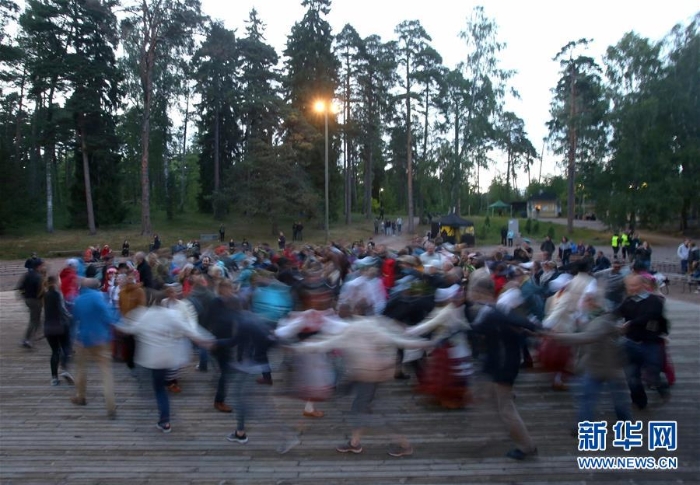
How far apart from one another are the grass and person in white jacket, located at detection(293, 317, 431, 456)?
95.5 feet

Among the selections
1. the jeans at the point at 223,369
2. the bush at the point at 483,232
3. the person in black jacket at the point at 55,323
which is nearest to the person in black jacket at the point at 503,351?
the jeans at the point at 223,369

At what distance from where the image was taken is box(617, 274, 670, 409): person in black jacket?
5.84 metres

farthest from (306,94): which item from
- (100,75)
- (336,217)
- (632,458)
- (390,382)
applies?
(632,458)

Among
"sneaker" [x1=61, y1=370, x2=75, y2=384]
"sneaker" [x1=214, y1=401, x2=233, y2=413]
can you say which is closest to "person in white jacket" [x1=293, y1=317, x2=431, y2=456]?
"sneaker" [x1=214, y1=401, x2=233, y2=413]

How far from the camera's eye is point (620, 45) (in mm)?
34156

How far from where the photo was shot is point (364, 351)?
5.08m

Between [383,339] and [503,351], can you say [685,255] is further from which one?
[383,339]

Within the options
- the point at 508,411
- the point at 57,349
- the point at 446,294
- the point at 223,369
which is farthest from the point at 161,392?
the point at 508,411

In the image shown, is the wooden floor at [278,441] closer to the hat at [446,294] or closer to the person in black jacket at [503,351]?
the person in black jacket at [503,351]

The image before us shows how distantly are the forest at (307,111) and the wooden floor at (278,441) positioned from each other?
26.1 metres

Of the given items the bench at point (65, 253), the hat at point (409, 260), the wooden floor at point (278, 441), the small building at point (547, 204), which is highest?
the small building at point (547, 204)

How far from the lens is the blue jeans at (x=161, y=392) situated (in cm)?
582

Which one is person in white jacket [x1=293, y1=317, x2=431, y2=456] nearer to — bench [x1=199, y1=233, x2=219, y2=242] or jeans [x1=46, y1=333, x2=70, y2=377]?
jeans [x1=46, y1=333, x2=70, y2=377]

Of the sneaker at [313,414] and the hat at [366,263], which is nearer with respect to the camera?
the sneaker at [313,414]
